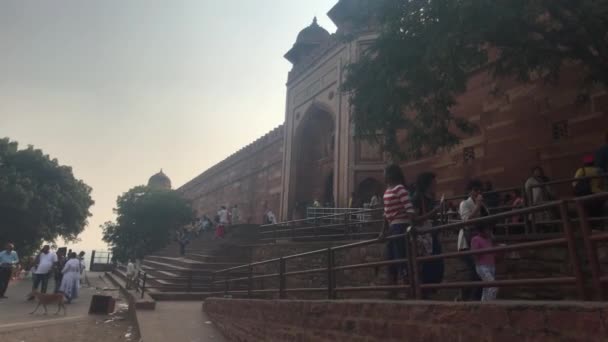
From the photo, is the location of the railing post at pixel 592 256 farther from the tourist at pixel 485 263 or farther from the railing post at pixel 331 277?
the railing post at pixel 331 277

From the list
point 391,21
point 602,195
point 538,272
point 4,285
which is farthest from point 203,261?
point 602,195

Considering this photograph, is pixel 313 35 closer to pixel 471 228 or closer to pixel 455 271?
pixel 455 271

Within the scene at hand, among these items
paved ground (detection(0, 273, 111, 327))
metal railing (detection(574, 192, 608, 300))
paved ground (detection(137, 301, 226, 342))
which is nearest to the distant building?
paved ground (detection(137, 301, 226, 342))

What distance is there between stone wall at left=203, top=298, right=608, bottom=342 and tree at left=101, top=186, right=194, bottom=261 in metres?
25.3

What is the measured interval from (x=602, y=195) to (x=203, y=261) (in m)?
12.5

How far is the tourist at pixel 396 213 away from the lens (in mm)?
4195

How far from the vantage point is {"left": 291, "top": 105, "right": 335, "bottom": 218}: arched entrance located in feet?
63.1

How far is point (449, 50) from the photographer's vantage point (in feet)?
22.0

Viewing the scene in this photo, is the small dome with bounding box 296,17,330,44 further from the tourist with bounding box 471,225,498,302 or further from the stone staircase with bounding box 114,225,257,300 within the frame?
the tourist with bounding box 471,225,498,302

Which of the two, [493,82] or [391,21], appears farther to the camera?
[493,82]

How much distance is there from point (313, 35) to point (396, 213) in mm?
19190

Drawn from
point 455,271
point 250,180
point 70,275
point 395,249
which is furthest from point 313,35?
point 395,249

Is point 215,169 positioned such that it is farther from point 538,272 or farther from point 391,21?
point 538,272

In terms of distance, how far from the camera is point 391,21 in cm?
785
